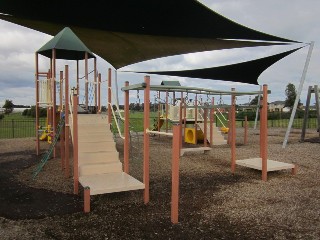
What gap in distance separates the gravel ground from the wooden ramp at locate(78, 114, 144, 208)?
0.29 meters

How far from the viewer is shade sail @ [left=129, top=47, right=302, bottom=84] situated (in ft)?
38.6

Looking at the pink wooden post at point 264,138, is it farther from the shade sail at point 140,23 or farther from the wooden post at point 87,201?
the wooden post at point 87,201

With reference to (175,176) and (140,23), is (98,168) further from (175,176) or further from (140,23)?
(140,23)

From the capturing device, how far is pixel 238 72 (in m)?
13.5

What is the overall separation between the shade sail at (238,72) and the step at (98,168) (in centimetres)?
735

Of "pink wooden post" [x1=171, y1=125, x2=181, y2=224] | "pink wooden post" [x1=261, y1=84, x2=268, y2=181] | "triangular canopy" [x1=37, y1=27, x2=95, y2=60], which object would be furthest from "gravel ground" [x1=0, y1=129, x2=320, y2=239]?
"triangular canopy" [x1=37, y1=27, x2=95, y2=60]

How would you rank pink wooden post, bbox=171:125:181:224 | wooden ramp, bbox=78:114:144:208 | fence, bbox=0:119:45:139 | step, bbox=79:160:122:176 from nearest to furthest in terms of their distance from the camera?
pink wooden post, bbox=171:125:181:224, wooden ramp, bbox=78:114:144:208, step, bbox=79:160:122:176, fence, bbox=0:119:45:139

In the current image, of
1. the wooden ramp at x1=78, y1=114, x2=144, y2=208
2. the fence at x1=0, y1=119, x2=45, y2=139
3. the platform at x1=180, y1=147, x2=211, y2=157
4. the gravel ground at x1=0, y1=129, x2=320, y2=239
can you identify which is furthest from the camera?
the fence at x1=0, y1=119, x2=45, y2=139

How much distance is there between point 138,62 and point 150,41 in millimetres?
3565

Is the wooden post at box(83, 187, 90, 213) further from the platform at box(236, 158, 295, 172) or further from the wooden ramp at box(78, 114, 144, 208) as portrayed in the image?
the platform at box(236, 158, 295, 172)

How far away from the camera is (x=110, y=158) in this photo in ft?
19.6

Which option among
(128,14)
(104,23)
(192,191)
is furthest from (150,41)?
(192,191)

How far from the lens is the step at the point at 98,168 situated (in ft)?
18.3

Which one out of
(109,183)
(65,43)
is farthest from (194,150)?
(109,183)
